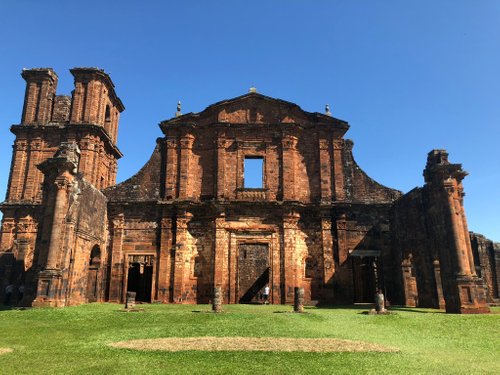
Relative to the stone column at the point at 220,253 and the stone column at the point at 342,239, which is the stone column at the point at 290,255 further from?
the stone column at the point at 220,253

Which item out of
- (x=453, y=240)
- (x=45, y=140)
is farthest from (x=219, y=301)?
(x=45, y=140)

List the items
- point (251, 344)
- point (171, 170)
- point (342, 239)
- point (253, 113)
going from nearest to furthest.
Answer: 1. point (251, 344)
2. point (342, 239)
3. point (171, 170)
4. point (253, 113)

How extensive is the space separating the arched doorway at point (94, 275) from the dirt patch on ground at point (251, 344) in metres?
11.8

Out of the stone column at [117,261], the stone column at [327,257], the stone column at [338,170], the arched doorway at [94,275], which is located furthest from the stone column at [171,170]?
the stone column at [338,170]

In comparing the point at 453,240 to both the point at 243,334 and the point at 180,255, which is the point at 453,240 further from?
the point at 180,255

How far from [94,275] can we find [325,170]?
1346cm

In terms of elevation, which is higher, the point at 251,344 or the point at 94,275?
the point at 94,275

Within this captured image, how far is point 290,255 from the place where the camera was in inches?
811

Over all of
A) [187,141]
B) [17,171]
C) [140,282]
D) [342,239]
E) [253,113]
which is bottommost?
[140,282]

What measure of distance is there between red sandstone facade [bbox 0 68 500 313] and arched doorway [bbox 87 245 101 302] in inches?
2.0

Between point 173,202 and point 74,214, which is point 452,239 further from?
point 74,214

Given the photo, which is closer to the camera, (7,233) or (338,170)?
(338,170)

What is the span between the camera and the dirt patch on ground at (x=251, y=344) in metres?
8.05

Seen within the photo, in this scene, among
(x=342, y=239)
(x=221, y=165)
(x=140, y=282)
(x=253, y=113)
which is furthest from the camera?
(x=140, y=282)
